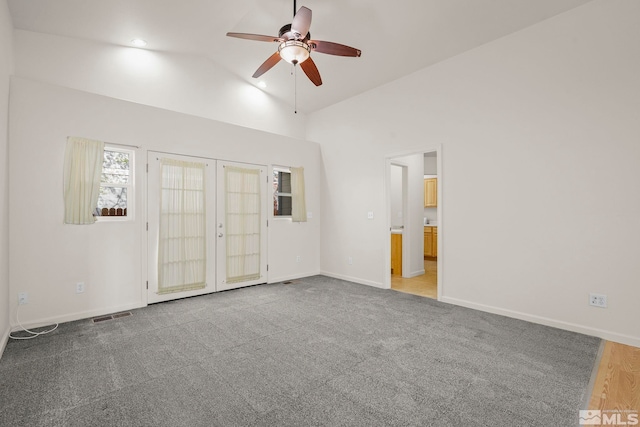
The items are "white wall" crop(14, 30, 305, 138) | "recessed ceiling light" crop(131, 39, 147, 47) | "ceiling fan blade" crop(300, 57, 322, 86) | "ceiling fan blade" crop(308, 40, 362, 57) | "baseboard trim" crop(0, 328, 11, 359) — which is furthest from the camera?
"recessed ceiling light" crop(131, 39, 147, 47)

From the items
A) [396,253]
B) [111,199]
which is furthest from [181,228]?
[396,253]

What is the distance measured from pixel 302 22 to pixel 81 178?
3227mm

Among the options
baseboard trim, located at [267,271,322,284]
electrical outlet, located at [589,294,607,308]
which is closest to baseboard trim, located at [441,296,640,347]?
electrical outlet, located at [589,294,607,308]

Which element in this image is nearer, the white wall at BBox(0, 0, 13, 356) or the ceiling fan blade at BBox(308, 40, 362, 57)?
the white wall at BBox(0, 0, 13, 356)

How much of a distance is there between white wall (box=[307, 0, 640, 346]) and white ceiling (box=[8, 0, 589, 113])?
1.06 feet

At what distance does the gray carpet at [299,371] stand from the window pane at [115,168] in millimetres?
1820

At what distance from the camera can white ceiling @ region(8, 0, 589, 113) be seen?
3.38m

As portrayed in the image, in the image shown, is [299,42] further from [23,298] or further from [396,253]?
[396,253]

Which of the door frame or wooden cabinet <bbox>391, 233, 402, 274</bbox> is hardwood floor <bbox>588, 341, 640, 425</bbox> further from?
wooden cabinet <bbox>391, 233, 402, 274</bbox>

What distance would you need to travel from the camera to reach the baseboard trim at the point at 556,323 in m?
2.97

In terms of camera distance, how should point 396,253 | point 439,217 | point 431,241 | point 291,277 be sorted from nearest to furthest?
point 439,217
point 291,277
point 396,253
point 431,241

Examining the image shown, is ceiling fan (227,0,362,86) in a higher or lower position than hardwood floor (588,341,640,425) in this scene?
higher

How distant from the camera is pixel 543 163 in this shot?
11.4ft

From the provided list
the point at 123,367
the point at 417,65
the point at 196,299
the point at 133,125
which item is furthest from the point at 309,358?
the point at 417,65
